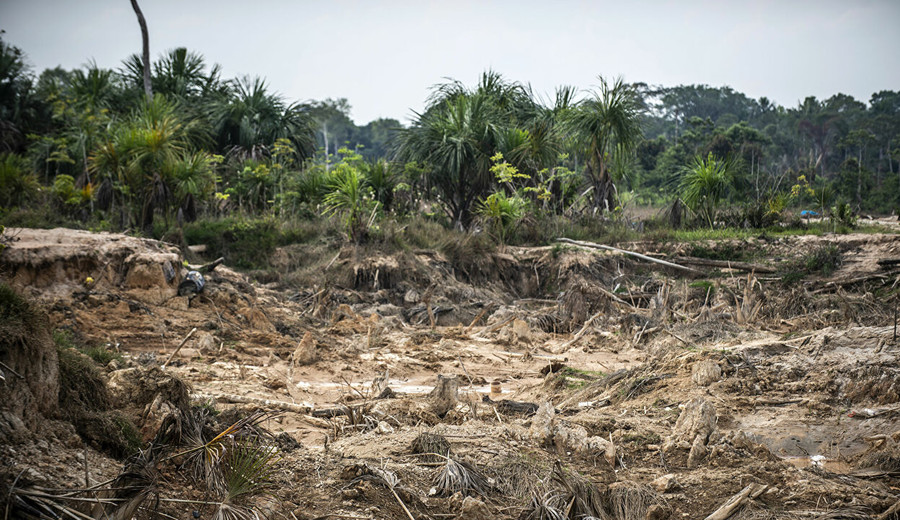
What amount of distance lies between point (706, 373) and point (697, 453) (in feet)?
5.63

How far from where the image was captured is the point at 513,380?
25.4ft

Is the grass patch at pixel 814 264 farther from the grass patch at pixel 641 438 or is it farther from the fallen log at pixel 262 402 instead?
the fallen log at pixel 262 402

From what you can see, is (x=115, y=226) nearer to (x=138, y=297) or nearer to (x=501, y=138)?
(x=138, y=297)

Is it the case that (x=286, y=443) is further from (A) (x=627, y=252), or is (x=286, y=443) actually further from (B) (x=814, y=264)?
(B) (x=814, y=264)

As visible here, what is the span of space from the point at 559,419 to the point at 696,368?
76.4 inches

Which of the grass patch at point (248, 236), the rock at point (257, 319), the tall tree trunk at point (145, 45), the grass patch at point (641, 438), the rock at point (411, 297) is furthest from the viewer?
the tall tree trunk at point (145, 45)

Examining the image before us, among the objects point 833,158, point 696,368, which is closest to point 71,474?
point 696,368

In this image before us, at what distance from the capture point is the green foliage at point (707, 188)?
1633 centimetres

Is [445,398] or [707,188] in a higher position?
[707,188]

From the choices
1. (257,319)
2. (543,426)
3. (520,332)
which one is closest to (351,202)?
(257,319)

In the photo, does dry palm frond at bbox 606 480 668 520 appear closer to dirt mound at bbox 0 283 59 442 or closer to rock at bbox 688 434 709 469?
rock at bbox 688 434 709 469

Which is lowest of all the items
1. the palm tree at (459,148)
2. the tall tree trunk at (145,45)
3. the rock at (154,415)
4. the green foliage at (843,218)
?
the rock at (154,415)

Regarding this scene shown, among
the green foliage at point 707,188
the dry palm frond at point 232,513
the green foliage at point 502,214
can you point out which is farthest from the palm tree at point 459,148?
the dry palm frond at point 232,513

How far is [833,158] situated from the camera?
142 feet
